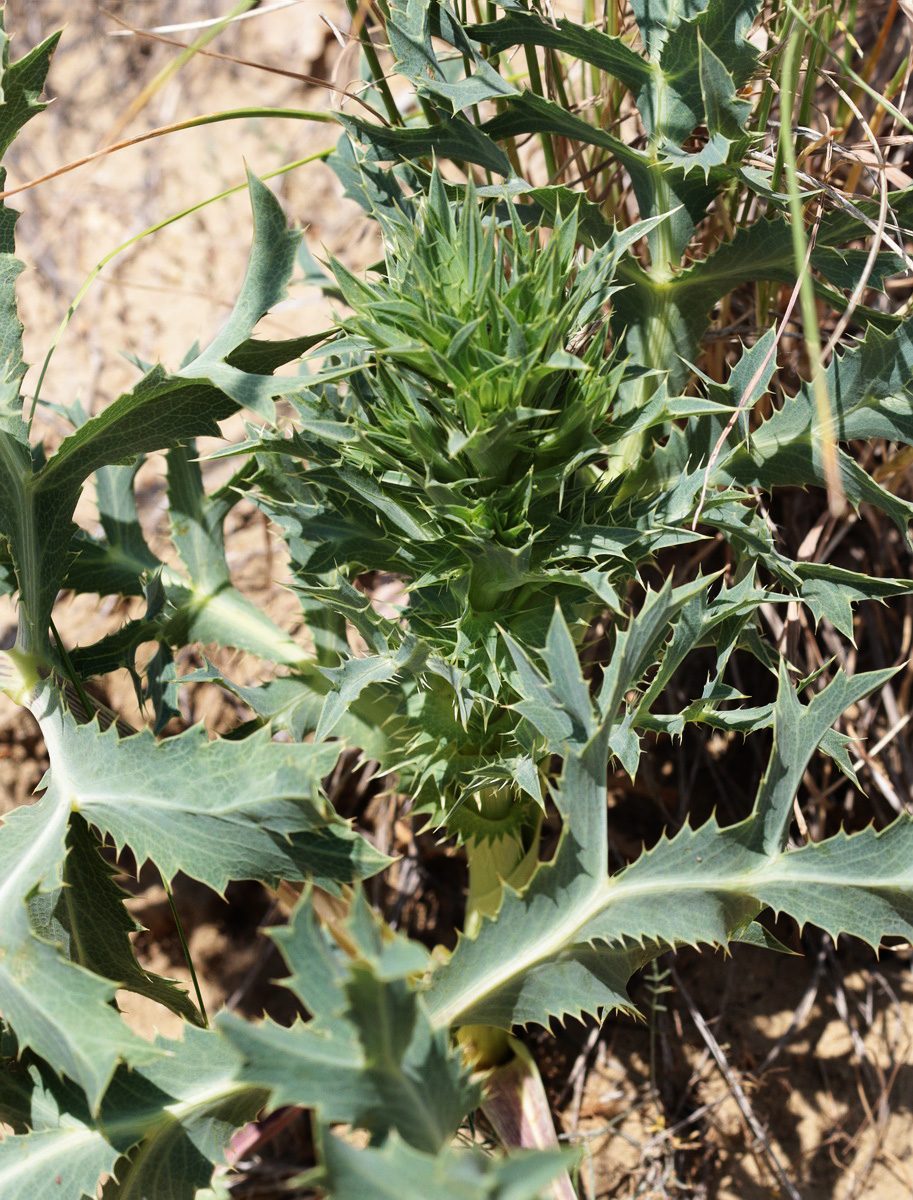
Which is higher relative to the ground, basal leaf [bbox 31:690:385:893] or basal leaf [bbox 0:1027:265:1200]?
basal leaf [bbox 31:690:385:893]

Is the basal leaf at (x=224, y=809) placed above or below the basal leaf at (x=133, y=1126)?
above

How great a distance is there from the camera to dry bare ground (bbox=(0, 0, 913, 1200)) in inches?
70.6

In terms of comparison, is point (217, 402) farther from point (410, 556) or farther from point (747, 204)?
point (747, 204)

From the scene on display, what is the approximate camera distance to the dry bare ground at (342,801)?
179 cm

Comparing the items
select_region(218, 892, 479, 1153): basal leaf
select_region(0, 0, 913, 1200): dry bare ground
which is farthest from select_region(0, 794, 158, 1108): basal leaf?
select_region(0, 0, 913, 1200): dry bare ground

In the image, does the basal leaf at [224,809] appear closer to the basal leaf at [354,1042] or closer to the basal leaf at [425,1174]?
the basal leaf at [354,1042]

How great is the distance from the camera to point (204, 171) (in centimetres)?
271

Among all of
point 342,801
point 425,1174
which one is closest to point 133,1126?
point 425,1174

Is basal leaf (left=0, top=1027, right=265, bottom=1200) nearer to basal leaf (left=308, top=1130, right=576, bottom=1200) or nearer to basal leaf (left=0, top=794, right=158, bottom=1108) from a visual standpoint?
basal leaf (left=0, top=794, right=158, bottom=1108)

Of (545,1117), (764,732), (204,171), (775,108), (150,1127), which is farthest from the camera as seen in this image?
(204,171)

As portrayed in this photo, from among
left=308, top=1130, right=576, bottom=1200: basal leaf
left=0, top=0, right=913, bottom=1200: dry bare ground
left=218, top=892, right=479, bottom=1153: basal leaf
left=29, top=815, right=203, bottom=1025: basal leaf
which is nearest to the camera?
left=308, top=1130, right=576, bottom=1200: basal leaf

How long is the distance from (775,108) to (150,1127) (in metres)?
1.72

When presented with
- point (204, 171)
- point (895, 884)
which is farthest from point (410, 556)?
point (204, 171)

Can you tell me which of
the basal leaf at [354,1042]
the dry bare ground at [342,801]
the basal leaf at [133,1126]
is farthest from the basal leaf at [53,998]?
the dry bare ground at [342,801]
